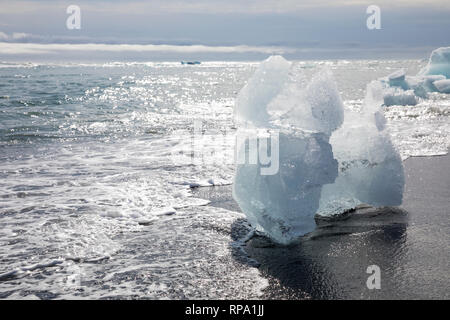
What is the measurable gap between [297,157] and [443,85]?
22417 millimetres

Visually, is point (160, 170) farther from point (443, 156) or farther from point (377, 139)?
point (443, 156)

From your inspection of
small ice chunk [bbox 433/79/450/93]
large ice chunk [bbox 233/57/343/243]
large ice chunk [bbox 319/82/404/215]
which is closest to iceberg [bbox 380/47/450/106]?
small ice chunk [bbox 433/79/450/93]

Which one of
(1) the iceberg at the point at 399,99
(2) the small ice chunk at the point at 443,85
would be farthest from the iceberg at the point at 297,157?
(2) the small ice chunk at the point at 443,85

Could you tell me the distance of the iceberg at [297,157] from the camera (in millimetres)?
4898

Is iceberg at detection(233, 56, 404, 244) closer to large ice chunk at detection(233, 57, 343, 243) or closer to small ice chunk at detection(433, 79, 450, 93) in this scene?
large ice chunk at detection(233, 57, 343, 243)

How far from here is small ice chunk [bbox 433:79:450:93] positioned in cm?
2389

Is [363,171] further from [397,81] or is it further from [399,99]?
[397,81]

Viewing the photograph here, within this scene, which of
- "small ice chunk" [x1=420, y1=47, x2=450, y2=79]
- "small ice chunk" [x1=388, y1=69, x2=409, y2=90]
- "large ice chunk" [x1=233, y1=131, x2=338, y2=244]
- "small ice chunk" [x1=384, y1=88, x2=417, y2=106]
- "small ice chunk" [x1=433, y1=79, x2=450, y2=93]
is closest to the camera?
"large ice chunk" [x1=233, y1=131, x2=338, y2=244]

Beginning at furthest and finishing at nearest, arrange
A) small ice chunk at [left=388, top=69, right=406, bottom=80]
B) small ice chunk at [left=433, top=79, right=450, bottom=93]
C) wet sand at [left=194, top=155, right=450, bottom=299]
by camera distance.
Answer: small ice chunk at [left=433, top=79, right=450, bottom=93] → small ice chunk at [left=388, top=69, right=406, bottom=80] → wet sand at [left=194, top=155, right=450, bottom=299]

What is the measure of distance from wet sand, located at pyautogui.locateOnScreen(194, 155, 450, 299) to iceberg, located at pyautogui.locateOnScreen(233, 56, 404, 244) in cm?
24

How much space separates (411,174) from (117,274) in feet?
18.2

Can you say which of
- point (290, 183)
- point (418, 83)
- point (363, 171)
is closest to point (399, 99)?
point (418, 83)

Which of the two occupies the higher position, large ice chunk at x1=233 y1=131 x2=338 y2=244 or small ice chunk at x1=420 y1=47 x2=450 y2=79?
small ice chunk at x1=420 y1=47 x2=450 y2=79

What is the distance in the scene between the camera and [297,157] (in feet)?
16.2
